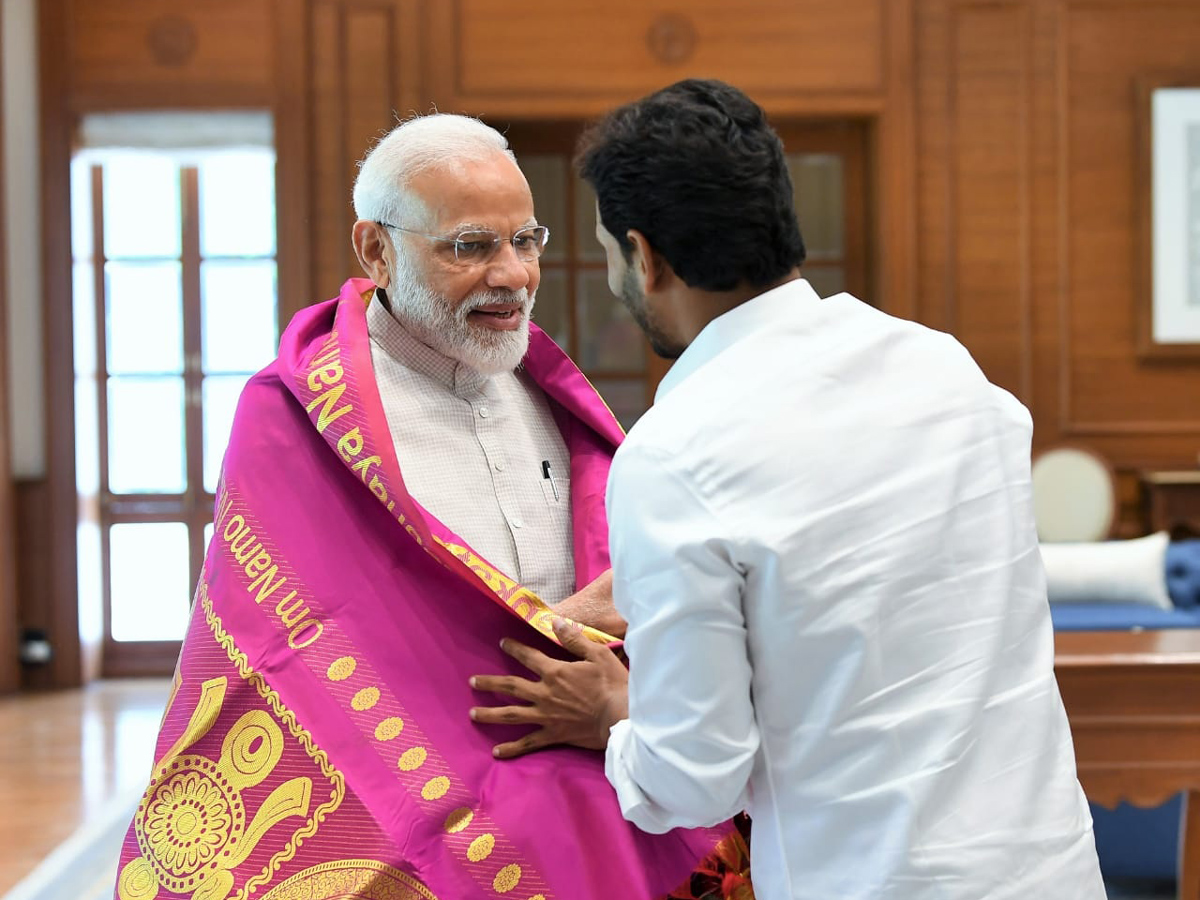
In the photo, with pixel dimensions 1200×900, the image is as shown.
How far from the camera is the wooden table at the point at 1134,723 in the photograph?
280 centimetres

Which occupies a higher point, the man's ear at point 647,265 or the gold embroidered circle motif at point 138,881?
the man's ear at point 647,265

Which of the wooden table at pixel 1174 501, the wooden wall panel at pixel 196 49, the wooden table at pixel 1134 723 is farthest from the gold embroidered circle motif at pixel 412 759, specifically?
the wooden table at pixel 1174 501

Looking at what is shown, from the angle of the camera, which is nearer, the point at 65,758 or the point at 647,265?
the point at 647,265

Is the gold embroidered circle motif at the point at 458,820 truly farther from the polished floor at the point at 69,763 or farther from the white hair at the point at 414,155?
the polished floor at the point at 69,763

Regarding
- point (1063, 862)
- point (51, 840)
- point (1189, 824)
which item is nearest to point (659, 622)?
point (1063, 862)

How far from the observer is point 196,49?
5.73 metres

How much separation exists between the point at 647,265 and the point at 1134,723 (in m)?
2.05

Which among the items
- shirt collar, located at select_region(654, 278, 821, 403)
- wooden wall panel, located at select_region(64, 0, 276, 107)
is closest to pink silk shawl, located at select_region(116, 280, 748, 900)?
shirt collar, located at select_region(654, 278, 821, 403)

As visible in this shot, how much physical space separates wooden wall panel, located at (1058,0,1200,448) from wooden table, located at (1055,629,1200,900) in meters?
3.29

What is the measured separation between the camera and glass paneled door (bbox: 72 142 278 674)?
5.88m

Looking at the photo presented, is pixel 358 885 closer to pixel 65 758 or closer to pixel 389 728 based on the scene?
pixel 389 728

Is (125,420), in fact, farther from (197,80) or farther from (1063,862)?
(1063,862)

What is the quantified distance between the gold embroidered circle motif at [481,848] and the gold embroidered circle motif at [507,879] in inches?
1.0

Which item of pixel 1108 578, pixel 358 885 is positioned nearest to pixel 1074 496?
pixel 1108 578
